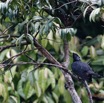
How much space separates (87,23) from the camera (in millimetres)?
4883

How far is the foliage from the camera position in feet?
7.82

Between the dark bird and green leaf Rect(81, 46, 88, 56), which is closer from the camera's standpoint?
the dark bird

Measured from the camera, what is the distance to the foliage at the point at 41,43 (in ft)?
7.82

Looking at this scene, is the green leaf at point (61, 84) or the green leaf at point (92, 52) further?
the green leaf at point (92, 52)

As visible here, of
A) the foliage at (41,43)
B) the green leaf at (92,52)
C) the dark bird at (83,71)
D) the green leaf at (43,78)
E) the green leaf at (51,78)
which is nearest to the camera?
the foliage at (41,43)

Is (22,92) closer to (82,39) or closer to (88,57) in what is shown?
(88,57)

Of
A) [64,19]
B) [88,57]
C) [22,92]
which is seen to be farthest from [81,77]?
[88,57]

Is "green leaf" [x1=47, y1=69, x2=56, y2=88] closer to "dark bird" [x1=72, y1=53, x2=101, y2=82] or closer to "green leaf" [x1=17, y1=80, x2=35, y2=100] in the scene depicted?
"green leaf" [x1=17, y1=80, x2=35, y2=100]

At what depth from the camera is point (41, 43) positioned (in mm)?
3938

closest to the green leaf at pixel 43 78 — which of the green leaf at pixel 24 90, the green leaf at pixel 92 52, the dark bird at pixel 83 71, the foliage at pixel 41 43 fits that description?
the foliage at pixel 41 43

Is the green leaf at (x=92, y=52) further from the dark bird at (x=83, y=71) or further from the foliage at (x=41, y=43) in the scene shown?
the dark bird at (x=83, y=71)

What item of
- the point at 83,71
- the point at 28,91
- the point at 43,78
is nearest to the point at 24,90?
the point at 28,91

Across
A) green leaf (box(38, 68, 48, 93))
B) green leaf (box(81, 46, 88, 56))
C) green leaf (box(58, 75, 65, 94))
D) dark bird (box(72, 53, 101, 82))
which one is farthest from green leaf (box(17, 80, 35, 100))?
dark bird (box(72, 53, 101, 82))

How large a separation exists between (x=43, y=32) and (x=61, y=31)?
0.34 feet
